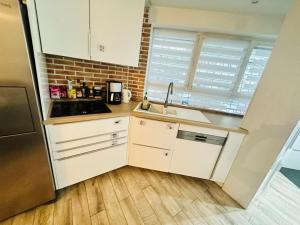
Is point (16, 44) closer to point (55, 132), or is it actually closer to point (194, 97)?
point (55, 132)

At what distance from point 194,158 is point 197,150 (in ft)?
0.40

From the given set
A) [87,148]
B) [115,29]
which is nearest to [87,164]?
[87,148]

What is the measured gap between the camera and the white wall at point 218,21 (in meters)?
1.67

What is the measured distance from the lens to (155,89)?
88.6 inches

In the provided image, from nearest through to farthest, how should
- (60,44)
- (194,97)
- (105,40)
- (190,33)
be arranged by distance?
(60,44)
(105,40)
(190,33)
(194,97)

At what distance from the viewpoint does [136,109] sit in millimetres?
1694

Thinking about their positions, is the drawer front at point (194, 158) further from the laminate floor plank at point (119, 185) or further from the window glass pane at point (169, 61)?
the window glass pane at point (169, 61)

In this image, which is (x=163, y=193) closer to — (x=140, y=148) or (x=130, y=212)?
(x=130, y=212)

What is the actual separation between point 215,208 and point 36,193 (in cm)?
184

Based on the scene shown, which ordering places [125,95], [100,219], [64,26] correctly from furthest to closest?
1. [125,95]
2. [100,219]
3. [64,26]

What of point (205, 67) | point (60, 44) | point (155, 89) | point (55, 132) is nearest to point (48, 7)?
point (60, 44)

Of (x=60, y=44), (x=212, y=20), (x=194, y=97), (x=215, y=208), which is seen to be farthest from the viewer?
(x=194, y=97)

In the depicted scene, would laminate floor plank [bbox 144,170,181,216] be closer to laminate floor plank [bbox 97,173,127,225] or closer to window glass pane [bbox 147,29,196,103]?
laminate floor plank [bbox 97,173,127,225]

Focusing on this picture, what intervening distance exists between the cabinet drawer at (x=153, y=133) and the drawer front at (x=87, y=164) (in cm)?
24
